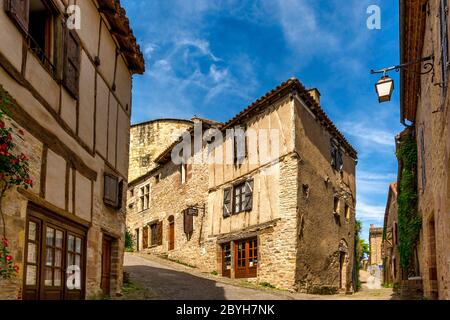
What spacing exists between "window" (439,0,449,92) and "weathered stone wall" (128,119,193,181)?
28.0m

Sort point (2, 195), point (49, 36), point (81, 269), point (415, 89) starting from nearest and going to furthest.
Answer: point (2, 195), point (49, 36), point (81, 269), point (415, 89)

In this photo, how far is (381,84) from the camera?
782 cm

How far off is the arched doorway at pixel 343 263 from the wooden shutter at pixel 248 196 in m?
4.18

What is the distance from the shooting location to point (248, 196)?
1733 cm

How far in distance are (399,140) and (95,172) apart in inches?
341

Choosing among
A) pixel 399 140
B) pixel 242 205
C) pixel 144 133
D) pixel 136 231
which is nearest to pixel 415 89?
pixel 399 140

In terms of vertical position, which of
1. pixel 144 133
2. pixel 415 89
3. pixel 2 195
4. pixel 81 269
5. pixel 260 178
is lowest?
pixel 81 269

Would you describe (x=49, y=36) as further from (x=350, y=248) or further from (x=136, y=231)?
(x=136, y=231)

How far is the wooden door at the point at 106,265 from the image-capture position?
33.4ft

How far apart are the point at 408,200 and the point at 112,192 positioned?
771cm

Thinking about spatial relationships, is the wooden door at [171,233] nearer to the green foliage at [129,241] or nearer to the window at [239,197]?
the green foliage at [129,241]

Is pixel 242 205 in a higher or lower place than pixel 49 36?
lower

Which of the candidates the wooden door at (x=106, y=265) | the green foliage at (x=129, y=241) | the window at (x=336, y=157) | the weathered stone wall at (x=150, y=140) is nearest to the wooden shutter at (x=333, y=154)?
the window at (x=336, y=157)

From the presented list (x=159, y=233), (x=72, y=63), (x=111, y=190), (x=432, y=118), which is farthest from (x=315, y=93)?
(x=72, y=63)
